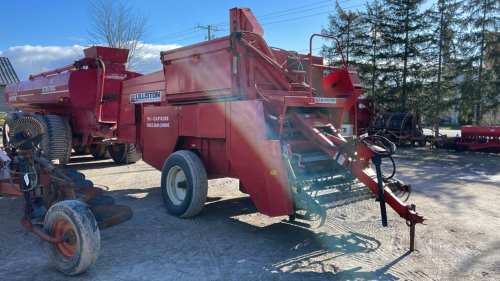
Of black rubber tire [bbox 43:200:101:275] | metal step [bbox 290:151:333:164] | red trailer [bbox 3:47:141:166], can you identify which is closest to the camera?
black rubber tire [bbox 43:200:101:275]

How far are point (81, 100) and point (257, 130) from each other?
21.2ft

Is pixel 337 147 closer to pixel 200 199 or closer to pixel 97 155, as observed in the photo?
pixel 200 199

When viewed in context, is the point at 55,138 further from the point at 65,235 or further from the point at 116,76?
the point at 65,235

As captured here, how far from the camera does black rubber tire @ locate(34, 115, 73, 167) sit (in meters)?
9.16

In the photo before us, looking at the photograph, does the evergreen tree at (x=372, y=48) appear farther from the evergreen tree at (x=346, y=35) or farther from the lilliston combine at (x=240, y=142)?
the lilliston combine at (x=240, y=142)

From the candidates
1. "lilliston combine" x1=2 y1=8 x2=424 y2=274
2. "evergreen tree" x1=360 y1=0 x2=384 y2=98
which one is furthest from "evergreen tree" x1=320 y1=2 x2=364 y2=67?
"lilliston combine" x1=2 y1=8 x2=424 y2=274

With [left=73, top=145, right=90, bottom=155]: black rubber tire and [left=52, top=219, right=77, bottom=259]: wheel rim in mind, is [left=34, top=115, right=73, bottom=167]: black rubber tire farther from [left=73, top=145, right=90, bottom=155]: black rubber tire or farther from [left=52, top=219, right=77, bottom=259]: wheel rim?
[left=52, top=219, right=77, bottom=259]: wheel rim

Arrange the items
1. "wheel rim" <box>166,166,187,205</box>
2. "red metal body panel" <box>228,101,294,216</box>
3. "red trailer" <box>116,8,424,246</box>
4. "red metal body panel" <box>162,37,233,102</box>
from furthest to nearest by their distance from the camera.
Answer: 1. "wheel rim" <box>166,166,187,205</box>
2. "red metal body panel" <box>162,37,233,102</box>
3. "red trailer" <box>116,8,424,246</box>
4. "red metal body panel" <box>228,101,294,216</box>

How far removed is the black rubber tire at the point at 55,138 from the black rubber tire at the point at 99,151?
6.95 feet

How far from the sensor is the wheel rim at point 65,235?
364cm

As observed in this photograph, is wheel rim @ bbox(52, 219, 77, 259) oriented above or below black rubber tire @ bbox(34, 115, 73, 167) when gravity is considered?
below

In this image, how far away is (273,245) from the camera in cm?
460

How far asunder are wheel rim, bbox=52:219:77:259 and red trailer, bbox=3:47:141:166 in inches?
220

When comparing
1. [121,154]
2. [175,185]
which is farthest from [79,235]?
[121,154]
